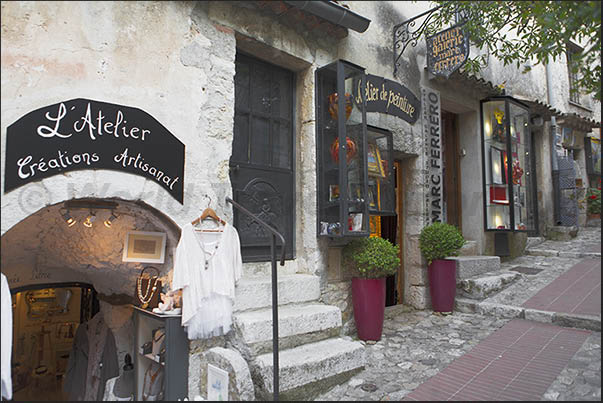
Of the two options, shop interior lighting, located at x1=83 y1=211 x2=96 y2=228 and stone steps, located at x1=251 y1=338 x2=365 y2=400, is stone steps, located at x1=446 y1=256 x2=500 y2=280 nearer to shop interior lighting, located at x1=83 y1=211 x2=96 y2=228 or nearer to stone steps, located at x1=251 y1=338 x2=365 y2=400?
stone steps, located at x1=251 y1=338 x2=365 y2=400

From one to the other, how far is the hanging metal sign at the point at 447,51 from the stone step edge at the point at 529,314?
3.10 metres

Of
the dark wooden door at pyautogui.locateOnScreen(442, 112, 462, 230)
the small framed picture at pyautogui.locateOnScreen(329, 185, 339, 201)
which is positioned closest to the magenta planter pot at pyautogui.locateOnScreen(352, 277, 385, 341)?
the small framed picture at pyautogui.locateOnScreen(329, 185, 339, 201)

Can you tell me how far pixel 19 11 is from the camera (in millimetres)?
2652

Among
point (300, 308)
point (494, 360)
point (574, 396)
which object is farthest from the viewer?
point (300, 308)

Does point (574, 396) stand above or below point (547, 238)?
below

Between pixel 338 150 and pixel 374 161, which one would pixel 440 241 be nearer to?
pixel 374 161

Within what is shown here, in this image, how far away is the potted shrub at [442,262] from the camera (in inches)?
211

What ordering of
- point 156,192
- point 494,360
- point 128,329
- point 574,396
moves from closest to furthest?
point 574,396 < point 156,192 < point 494,360 < point 128,329

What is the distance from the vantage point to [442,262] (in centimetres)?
544

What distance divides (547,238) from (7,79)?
9711mm

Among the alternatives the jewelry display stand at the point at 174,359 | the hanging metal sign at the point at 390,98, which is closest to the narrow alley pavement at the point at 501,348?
the jewelry display stand at the point at 174,359

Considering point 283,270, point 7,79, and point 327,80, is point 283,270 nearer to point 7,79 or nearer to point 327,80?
point 327,80

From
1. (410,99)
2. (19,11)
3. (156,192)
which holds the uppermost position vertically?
(410,99)

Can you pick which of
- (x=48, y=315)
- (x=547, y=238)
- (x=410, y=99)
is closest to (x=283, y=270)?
(x=410, y=99)
